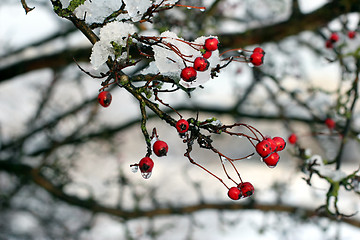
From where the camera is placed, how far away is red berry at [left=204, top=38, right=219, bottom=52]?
2.72ft

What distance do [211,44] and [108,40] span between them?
24 centimetres

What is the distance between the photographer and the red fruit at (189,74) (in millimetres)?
782

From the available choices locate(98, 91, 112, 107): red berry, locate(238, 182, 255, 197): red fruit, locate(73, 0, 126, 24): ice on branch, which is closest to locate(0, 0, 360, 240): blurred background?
locate(73, 0, 126, 24): ice on branch

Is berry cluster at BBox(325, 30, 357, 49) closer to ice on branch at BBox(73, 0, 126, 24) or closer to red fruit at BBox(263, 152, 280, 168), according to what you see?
red fruit at BBox(263, 152, 280, 168)

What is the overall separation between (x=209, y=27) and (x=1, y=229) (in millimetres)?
3922

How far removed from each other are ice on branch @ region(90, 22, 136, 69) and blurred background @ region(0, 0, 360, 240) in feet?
0.23

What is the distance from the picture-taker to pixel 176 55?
0.86m

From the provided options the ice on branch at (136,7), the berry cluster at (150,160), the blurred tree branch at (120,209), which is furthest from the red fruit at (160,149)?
the blurred tree branch at (120,209)

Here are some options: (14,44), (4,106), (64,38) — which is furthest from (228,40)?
(4,106)

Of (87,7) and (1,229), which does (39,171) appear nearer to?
(1,229)

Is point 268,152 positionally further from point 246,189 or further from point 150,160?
point 150,160

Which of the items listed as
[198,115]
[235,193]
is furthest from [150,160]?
[198,115]

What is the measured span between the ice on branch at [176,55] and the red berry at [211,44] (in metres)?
0.02

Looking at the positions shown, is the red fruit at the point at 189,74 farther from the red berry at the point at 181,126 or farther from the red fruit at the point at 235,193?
the red fruit at the point at 235,193
